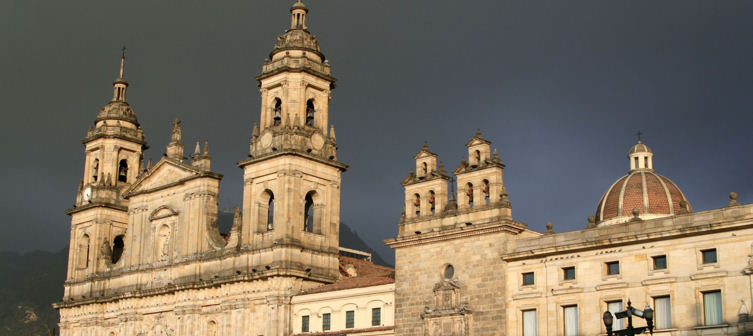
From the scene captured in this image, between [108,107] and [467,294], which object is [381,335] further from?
[108,107]

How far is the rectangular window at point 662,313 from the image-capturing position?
38812 mm

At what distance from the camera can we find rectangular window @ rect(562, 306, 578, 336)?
41.8 metres

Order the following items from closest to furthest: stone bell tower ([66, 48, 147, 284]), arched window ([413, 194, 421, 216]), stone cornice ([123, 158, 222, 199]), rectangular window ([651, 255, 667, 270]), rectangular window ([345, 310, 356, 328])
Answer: rectangular window ([651, 255, 667, 270]) → arched window ([413, 194, 421, 216]) → rectangular window ([345, 310, 356, 328]) → stone cornice ([123, 158, 222, 199]) → stone bell tower ([66, 48, 147, 284])

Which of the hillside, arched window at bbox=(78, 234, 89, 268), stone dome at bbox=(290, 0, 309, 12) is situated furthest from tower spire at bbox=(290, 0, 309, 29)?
the hillside

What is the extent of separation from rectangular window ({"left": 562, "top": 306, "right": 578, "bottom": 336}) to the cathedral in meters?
0.07

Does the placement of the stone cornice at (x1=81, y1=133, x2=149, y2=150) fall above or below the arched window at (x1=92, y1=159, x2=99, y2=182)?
above

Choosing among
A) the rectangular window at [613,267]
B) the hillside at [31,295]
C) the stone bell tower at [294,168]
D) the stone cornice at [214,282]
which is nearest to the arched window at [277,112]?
the stone bell tower at [294,168]

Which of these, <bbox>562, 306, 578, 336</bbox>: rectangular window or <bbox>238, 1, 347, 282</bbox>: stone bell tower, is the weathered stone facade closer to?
<bbox>238, 1, 347, 282</bbox>: stone bell tower

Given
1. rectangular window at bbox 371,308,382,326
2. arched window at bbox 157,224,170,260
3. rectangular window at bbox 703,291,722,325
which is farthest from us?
arched window at bbox 157,224,170,260

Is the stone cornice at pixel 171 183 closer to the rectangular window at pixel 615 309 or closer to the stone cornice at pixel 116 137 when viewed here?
the stone cornice at pixel 116 137

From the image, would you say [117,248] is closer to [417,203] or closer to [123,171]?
[123,171]

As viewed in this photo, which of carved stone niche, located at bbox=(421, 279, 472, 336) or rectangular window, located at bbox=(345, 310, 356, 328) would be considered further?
rectangular window, located at bbox=(345, 310, 356, 328)

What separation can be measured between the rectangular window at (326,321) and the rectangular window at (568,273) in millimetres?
15352

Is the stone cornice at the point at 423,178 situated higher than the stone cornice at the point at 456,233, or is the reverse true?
the stone cornice at the point at 423,178
